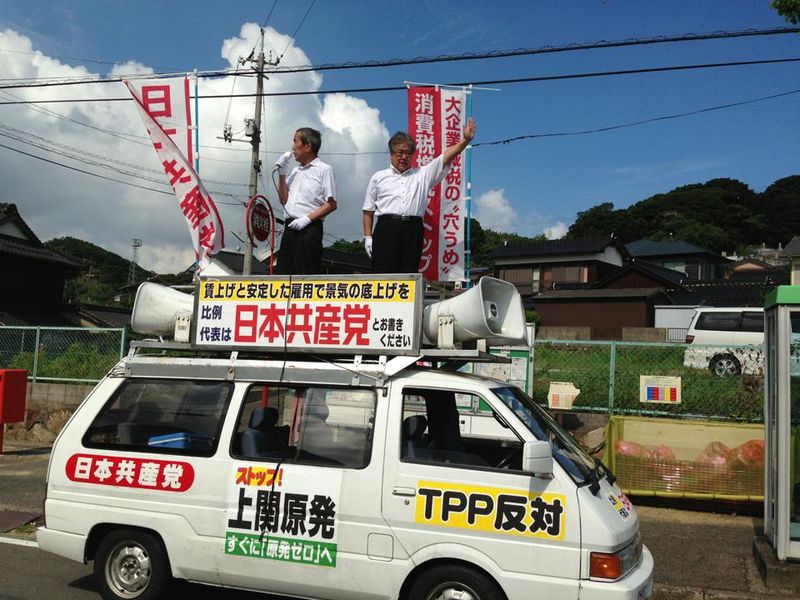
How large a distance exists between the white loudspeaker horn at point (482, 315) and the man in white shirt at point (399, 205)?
61.0 inches

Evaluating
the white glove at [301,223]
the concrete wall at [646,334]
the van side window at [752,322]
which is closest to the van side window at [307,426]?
the white glove at [301,223]

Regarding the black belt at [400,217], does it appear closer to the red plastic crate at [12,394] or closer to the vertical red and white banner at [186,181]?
the vertical red and white banner at [186,181]

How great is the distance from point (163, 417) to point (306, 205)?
2.39 meters

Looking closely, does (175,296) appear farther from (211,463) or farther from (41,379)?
(41,379)

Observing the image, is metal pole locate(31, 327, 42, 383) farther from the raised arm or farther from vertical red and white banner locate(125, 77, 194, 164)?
the raised arm

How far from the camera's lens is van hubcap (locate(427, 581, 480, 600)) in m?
3.76

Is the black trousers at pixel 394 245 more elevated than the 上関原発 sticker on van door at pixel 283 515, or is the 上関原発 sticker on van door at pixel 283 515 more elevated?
the black trousers at pixel 394 245

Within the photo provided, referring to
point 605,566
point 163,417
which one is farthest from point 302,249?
point 605,566

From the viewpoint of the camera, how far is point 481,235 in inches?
2830

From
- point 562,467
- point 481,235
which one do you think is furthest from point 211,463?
point 481,235

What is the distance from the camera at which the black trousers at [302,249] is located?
19.7ft

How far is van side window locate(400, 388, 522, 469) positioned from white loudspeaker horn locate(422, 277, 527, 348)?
395mm

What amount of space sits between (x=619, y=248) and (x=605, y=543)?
139 feet

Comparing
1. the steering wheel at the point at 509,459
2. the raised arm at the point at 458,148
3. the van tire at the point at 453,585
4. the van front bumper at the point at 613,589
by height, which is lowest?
the van tire at the point at 453,585
